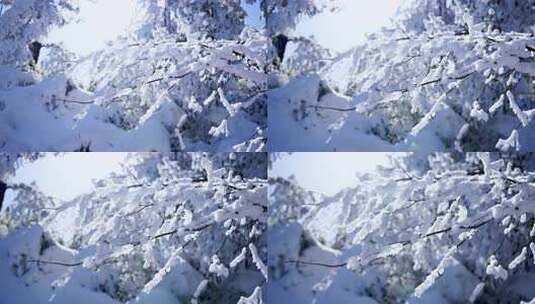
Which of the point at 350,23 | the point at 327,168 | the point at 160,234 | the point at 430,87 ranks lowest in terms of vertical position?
the point at 160,234

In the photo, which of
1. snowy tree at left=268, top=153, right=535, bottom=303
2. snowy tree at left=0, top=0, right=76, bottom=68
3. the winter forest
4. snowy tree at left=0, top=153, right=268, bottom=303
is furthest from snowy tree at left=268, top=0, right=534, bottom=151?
snowy tree at left=0, top=0, right=76, bottom=68

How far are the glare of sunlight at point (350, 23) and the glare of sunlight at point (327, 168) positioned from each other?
0.46m

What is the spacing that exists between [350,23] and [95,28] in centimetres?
108

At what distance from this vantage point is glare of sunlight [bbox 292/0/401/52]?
2.65m

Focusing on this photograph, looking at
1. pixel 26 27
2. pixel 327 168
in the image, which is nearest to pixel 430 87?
pixel 327 168

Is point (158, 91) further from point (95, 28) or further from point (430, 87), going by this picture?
point (430, 87)

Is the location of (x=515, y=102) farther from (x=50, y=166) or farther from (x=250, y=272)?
(x=50, y=166)

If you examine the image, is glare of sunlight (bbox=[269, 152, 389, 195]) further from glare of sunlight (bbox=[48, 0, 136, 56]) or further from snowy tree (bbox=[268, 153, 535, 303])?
glare of sunlight (bbox=[48, 0, 136, 56])

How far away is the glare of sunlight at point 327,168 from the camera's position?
2.61 meters

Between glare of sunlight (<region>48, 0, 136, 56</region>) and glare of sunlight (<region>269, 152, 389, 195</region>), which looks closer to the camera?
glare of sunlight (<region>269, 152, 389, 195</region>)

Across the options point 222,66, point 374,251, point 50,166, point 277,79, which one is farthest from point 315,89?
point 50,166

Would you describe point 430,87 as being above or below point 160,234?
above

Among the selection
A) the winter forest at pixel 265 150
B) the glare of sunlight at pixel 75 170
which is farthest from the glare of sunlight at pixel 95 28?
the glare of sunlight at pixel 75 170

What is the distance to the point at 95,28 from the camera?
2.72 metres
